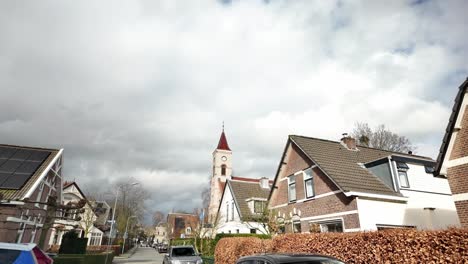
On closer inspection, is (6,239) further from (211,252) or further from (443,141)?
(443,141)

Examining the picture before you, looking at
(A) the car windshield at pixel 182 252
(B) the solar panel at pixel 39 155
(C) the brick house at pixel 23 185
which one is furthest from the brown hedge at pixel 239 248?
(B) the solar panel at pixel 39 155

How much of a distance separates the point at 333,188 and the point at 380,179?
11.6 feet

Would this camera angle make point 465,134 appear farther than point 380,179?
No

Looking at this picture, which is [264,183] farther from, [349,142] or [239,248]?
[239,248]

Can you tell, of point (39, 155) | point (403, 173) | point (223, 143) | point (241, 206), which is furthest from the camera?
point (223, 143)

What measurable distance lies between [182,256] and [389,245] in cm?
1271

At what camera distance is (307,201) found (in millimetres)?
19031

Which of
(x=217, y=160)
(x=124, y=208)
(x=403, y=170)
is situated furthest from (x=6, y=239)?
(x=124, y=208)

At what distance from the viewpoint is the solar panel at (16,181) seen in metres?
17.6

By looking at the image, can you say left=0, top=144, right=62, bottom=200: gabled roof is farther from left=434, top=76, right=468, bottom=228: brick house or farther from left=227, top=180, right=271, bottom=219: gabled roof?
left=434, top=76, right=468, bottom=228: brick house

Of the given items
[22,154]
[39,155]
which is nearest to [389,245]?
[39,155]

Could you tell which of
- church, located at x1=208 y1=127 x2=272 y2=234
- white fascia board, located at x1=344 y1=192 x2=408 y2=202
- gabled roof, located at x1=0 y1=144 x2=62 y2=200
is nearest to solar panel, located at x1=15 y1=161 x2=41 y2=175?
gabled roof, located at x1=0 y1=144 x2=62 y2=200

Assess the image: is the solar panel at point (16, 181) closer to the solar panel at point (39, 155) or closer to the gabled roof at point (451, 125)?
the solar panel at point (39, 155)

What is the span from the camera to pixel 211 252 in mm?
26109
